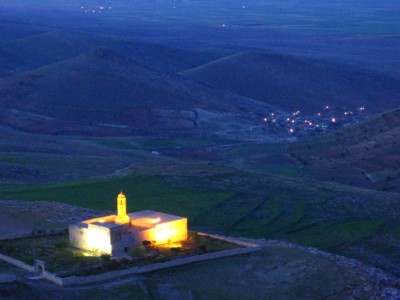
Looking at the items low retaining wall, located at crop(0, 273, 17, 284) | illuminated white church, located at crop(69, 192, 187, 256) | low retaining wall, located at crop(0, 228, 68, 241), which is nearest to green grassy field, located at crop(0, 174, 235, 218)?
low retaining wall, located at crop(0, 228, 68, 241)

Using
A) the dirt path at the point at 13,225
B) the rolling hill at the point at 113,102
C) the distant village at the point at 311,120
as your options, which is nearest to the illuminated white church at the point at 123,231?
the dirt path at the point at 13,225

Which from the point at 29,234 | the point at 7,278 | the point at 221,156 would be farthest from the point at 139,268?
the point at 221,156

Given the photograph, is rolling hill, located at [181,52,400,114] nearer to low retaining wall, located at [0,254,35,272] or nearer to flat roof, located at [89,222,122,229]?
flat roof, located at [89,222,122,229]

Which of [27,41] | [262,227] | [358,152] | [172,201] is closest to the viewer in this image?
[262,227]

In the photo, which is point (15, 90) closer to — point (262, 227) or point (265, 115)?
point (265, 115)

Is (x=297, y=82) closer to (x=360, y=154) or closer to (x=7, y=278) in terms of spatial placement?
(x=360, y=154)

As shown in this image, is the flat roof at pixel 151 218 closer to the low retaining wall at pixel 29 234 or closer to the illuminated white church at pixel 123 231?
the illuminated white church at pixel 123 231

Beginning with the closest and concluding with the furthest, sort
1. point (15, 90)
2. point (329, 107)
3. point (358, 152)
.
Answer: point (358, 152) < point (15, 90) < point (329, 107)

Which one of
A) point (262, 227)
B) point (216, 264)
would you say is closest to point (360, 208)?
point (262, 227)
